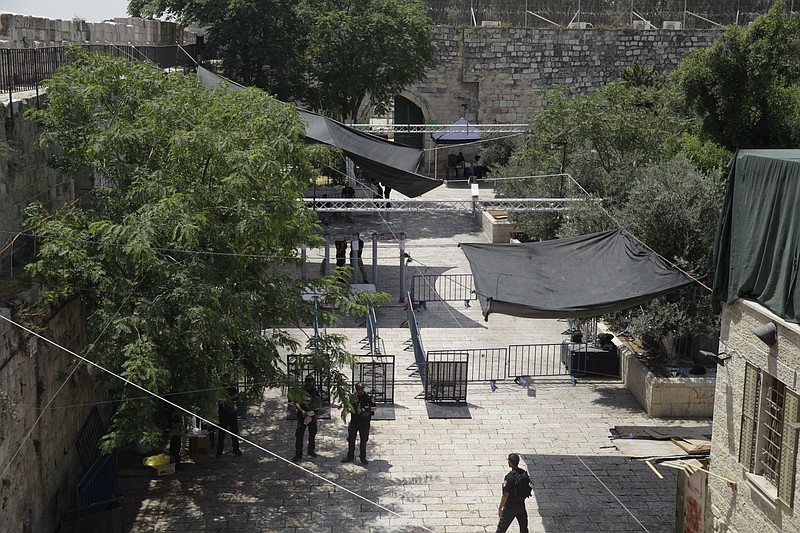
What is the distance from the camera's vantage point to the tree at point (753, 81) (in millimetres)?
19781

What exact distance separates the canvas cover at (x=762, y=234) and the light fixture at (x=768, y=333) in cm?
15

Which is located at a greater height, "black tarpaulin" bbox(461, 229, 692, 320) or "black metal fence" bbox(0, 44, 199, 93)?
"black metal fence" bbox(0, 44, 199, 93)

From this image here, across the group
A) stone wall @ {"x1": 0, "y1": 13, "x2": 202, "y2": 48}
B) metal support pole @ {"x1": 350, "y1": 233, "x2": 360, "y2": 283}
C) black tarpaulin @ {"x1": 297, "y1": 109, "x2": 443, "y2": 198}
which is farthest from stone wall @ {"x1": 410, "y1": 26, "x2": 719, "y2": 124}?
metal support pole @ {"x1": 350, "y1": 233, "x2": 360, "y2": 283}

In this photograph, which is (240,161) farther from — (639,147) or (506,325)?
(639,147)

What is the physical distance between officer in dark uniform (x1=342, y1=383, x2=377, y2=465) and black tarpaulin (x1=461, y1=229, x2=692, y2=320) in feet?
6.95

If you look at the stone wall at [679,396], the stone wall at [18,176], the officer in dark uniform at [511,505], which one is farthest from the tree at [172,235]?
the stone wall at [679,396]

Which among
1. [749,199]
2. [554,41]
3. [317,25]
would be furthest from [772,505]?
[554,41]

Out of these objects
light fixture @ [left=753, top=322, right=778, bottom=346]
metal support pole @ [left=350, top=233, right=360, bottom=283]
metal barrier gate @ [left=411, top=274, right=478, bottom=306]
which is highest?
light fixture @ [left=753, top=322, right=778, bottom=346]

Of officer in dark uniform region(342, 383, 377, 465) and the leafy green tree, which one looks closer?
officer in dark uniform region(342, 383, 377, 465)

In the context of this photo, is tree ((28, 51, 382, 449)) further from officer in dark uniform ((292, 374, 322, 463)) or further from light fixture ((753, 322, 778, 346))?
light fixture ((753, 322, 778, 346))

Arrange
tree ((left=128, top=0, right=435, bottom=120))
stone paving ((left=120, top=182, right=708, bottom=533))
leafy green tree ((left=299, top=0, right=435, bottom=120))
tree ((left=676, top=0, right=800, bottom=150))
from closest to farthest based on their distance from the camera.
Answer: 1. stone paving ((left=120, top=182, right=708, bottom=533))
2. tree ((left=676, top=0, right=800, bottom=150))
3. tree ((left=128, top=0, right=435, bottom=120))
4. leafy green tree ((left=299, top=0, right=435, bottom=120))

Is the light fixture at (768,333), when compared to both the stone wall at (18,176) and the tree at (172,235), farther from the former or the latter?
the stone wall at (18,176)

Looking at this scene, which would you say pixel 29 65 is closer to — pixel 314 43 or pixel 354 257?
pixel 354 257

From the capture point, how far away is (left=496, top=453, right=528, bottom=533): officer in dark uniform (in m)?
10.4
